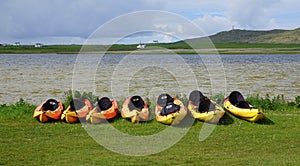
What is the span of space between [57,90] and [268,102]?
16506mm

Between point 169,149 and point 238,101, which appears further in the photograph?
point 238,101

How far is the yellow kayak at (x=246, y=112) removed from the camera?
15094mm

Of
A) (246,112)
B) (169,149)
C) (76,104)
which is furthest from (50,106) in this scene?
(246,112)

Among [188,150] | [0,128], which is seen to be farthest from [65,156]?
[0,128]

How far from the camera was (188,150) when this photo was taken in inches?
464

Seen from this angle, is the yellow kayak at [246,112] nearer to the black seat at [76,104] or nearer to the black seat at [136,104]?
the black seat at [136,104]

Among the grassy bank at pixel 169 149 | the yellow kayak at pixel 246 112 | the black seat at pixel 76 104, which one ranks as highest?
the black seat at pixel 76 104

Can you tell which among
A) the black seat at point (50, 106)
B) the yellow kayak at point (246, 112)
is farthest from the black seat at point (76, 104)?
the yellow kayak at point (246, 112)

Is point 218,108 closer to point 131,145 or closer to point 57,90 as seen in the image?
point 131,145

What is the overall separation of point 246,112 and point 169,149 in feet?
14.3

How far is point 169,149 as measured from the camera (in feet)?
39.4

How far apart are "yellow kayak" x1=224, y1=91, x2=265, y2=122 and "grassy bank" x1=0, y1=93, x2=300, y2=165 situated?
189 millimetres

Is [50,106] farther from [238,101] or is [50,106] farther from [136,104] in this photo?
[238,101]

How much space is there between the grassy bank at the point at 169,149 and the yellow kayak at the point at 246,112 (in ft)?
0.62
